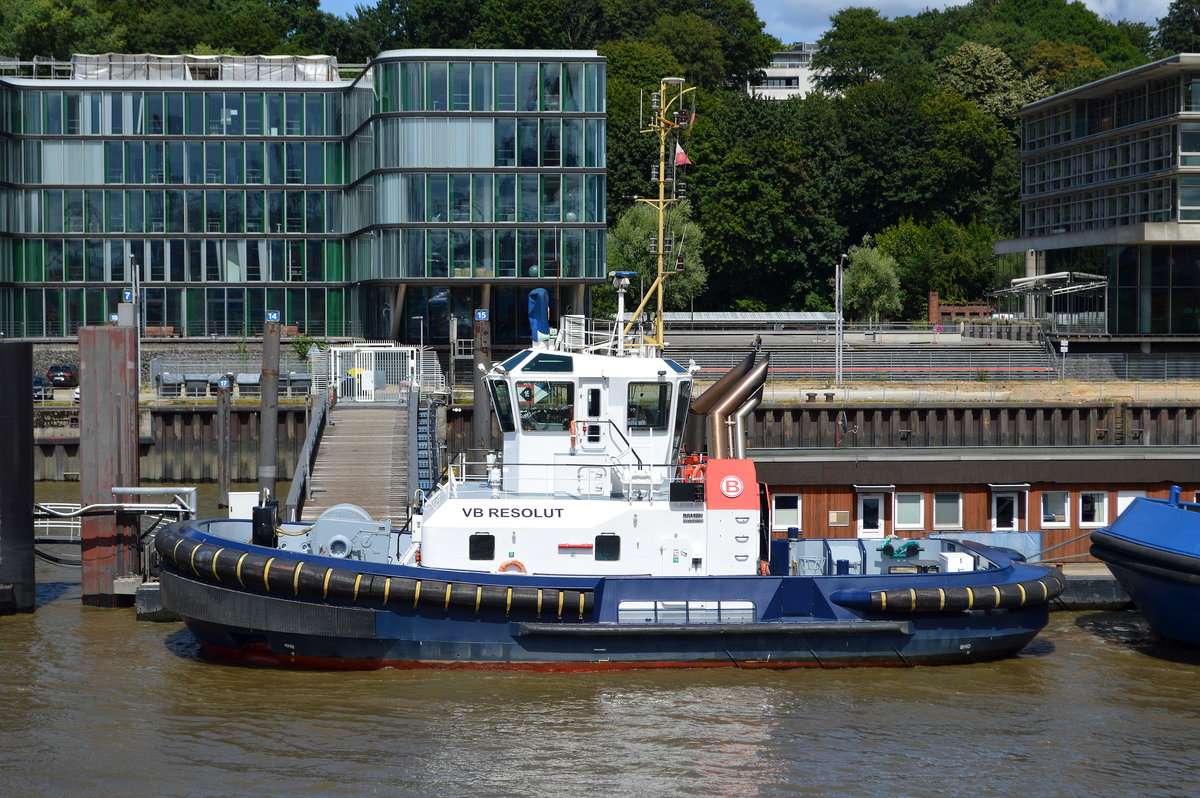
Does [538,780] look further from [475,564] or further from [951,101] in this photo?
[951,101]

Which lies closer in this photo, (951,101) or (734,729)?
(734,729)

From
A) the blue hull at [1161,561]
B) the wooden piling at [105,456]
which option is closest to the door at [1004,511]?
the blue hull at [1161,561]

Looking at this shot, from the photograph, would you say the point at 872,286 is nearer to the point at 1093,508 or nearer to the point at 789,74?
the point at 1093,508

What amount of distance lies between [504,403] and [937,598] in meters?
6.40

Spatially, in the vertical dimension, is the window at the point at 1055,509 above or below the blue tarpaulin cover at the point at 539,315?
below

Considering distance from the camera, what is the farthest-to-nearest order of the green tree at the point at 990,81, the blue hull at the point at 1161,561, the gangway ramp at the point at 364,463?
the green tree at the point at 990,81, the gangway ramp at the point at 364,463, the blue hull at the point at 1161,561

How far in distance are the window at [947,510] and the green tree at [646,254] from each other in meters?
34.0

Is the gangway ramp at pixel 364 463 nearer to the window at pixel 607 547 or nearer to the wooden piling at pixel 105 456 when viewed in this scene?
the wooden piling at pixel 105 456

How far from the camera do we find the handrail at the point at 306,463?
22.0 metres

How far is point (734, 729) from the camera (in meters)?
15.6

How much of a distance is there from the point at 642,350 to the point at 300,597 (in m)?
5.96

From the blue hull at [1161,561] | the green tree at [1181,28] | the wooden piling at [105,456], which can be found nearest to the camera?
the blue hull at [1161,561]

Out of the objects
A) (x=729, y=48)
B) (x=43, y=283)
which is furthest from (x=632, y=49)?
(x=43, y=283)

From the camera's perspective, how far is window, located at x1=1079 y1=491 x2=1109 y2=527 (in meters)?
22.4
